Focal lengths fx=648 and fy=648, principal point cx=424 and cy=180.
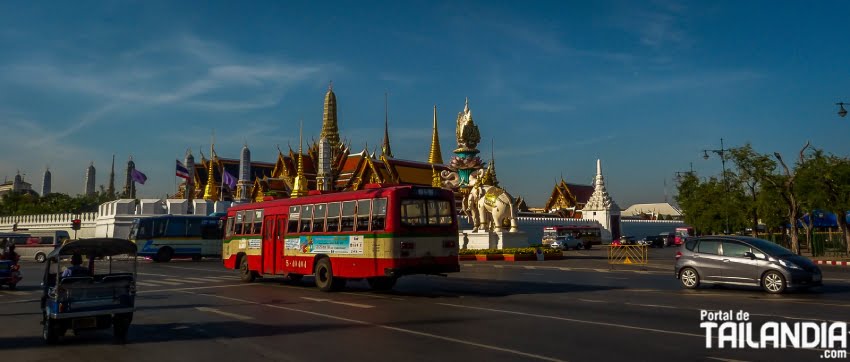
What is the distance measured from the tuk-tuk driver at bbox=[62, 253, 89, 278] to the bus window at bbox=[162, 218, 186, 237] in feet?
96.3

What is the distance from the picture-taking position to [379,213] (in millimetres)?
16016

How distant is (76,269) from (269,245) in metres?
10.2

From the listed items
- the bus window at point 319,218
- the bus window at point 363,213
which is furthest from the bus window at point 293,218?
the bus window at point 363,213

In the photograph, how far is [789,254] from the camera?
15.8 m

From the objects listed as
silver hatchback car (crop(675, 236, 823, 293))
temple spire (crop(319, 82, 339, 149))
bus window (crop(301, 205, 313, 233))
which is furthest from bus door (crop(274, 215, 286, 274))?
temple spire (crop(319, 82, 339, 149))

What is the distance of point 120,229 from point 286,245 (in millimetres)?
32559

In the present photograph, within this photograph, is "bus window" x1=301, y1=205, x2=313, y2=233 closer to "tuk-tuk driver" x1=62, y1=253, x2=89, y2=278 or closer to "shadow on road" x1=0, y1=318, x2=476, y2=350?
"shadow on road" x1=0, y1=318, x2=476, y2=350

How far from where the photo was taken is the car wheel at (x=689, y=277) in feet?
55.9

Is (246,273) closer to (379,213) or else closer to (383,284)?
(383,284)

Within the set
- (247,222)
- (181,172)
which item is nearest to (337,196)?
(247,222)

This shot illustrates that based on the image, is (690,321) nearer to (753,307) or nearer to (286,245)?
(753,307)

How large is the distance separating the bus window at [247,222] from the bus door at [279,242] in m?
1.95

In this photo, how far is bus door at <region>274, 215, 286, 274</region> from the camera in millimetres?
19703

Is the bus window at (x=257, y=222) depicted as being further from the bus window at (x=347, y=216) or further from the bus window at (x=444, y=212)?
the bus window at (x=444, y=212)
